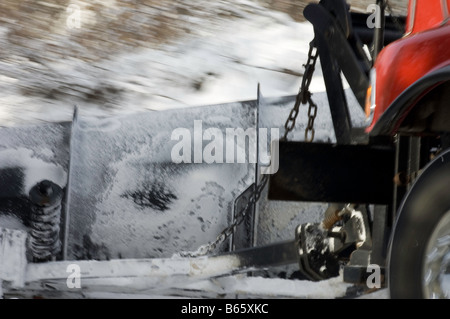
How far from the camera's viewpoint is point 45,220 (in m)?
5.68

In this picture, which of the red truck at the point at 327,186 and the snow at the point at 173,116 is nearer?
the red truck at the point at 327,186

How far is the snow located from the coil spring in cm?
8

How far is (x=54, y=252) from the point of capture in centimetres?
553

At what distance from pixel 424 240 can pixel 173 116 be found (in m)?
4.03

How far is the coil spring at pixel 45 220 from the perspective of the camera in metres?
5.54

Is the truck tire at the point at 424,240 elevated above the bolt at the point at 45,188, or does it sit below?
below

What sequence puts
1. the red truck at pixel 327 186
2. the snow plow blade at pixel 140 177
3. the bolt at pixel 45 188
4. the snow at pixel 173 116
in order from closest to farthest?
the red truck at pixel 327 186
the snow at pixel 173 116
the snow plow blade at pixel 140 177
the bolt at pixel 45 188
